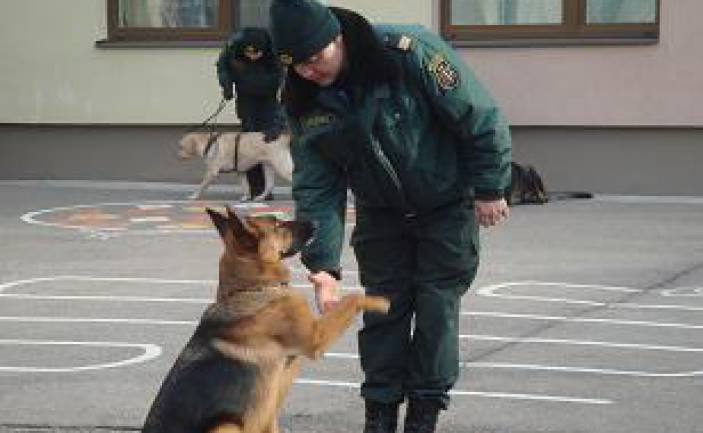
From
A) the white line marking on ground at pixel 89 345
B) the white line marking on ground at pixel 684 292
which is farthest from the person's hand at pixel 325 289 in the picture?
the white line marking on ground at pixel 684 292

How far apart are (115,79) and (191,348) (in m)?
13.4

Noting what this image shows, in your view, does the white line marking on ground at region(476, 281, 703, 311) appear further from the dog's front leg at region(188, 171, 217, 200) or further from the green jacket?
the dog's front leg at region(188, 171, 217, 200)

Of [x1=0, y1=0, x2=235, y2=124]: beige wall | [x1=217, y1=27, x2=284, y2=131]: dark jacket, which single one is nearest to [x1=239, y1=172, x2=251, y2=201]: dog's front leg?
[x1=217, y1=27, x2=284, y2=131]: dark jacket

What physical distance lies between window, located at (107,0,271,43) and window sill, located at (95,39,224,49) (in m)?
0.08

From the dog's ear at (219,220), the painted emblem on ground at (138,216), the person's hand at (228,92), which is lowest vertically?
the painted emblem on ground at (138,216)

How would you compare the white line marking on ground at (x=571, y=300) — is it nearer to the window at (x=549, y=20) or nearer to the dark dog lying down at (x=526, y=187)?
the dark dog lying down at (x=526, y=187)

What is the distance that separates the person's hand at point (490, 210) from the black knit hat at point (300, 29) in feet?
3.05

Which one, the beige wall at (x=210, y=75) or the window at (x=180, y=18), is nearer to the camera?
the beige wall at (x=210, y=75)

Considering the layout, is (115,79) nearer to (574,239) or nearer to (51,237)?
(51,237)

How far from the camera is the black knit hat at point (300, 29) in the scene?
18.5ft

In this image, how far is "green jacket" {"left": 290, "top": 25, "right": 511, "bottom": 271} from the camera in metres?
6.02

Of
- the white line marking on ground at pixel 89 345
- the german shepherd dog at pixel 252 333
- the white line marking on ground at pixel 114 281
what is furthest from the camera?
the white line marking on ground at pixel 114 281

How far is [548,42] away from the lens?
55.6 feet

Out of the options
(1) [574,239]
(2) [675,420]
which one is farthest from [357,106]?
(1) [574,239]
